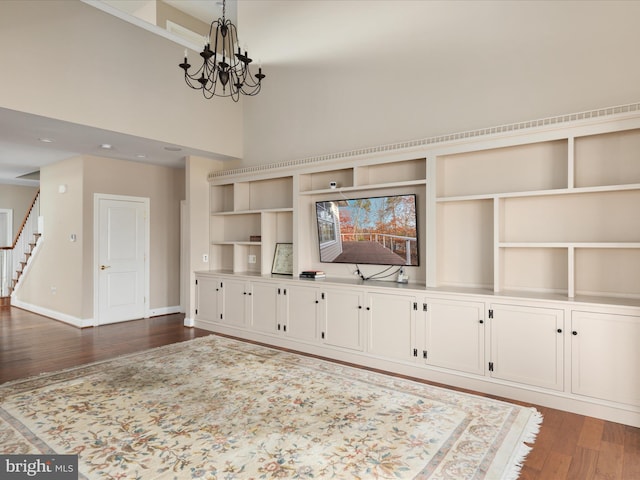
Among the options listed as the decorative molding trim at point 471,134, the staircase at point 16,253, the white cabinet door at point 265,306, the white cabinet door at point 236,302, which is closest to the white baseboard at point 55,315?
the staircase at point 16,253

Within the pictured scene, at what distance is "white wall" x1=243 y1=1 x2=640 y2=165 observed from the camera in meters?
3.33

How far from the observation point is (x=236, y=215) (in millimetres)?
6328

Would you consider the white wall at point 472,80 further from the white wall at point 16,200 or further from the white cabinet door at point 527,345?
the white wall at point 16,200

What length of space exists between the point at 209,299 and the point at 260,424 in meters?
3.31

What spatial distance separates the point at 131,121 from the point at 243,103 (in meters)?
1.87

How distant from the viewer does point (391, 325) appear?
4.05 meters

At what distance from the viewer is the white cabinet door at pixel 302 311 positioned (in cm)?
466

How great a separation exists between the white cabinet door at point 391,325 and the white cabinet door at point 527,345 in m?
0.77

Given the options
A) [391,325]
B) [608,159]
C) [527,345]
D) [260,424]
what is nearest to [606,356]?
[527,345]

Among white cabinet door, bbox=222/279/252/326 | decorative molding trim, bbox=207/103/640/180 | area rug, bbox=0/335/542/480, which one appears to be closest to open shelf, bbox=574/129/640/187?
decorative molding trim, bbox=207/103/640/180

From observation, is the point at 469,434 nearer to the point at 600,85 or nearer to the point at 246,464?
the point at 246,464

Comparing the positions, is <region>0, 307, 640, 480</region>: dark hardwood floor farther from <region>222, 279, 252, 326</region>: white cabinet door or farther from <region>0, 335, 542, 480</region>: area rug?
<region>222, 279, 252, 326</region>: white cabinet door

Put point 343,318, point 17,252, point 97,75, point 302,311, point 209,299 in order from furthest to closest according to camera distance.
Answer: point 17,252 < point 209,299 < point 302,311 < point 97,75 < point 343,318

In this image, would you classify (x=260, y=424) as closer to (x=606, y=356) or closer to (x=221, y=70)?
(x=606, y=356)
